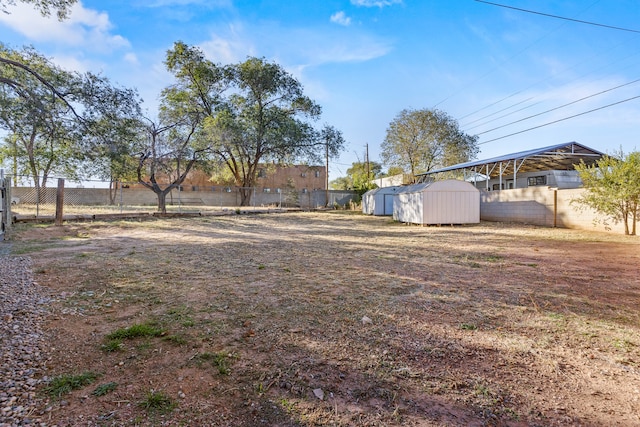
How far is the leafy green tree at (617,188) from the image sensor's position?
8.55m

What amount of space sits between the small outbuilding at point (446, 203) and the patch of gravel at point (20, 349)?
11.6 m

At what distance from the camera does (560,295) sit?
3.57 m

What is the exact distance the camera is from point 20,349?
2.08m

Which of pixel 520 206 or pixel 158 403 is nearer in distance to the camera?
pixel 158 403

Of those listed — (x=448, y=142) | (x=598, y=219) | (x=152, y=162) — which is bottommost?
(x=598, y=219)

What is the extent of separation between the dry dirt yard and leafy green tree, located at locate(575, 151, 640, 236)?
5738 mm

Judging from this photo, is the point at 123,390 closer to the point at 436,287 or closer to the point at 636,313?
the point at 436,287

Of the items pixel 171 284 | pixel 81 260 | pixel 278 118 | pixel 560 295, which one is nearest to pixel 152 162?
pixel 278 118

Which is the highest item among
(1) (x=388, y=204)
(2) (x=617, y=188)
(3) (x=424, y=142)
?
(3) (x=424, y=142)

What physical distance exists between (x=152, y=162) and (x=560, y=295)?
1780 cm

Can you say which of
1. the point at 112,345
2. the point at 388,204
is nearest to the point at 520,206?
the point at 388,204

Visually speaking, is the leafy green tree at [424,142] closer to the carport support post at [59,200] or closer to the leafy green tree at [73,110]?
the leafy green tree at [73,110]

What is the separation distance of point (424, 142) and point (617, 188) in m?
20.5

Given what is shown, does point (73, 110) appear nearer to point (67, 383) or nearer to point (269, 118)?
point (67, 383)
